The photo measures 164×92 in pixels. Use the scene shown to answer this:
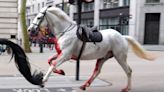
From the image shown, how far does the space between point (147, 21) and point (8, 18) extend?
2672cm

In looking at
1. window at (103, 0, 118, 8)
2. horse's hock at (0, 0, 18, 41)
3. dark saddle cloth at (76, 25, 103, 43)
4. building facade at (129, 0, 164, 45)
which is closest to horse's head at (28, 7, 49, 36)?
dark saddle cloth at (76, 25, 103, 43)

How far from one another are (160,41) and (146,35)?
2165 mm

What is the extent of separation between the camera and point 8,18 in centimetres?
2972

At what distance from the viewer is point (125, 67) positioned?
10.3m

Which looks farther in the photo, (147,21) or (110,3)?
(110,3)

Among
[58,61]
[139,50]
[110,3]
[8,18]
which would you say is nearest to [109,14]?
[110,3]

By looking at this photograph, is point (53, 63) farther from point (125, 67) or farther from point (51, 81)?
point (51, 81)

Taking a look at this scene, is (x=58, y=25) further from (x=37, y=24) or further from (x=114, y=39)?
(x=114, y=39)

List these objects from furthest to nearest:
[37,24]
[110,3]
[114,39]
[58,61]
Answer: [110,3]
[114,39]
[37,24]
[58,61]

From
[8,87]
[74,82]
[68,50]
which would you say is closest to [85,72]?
[74,82]

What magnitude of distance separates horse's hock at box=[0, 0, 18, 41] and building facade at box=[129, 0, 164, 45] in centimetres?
2503

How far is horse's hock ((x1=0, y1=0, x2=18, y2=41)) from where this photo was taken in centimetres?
2927

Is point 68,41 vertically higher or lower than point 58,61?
higher

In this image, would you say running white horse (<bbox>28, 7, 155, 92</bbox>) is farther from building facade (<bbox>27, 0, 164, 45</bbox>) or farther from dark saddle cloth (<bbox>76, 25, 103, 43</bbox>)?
building facade (<bbox>27, 0, 164, 45</bbox>)
